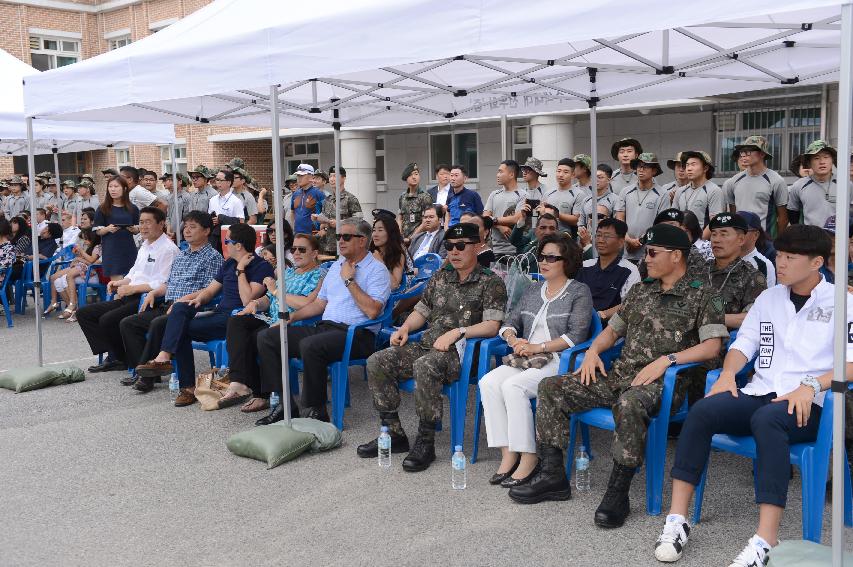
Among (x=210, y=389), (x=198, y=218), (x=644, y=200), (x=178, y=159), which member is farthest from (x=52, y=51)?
(x=644, y=200)

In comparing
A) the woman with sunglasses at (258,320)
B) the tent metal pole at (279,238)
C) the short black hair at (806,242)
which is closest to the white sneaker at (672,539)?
the short black hair at (806,242)

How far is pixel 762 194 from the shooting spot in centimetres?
689

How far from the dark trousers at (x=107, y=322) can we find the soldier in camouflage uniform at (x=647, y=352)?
4.16 m

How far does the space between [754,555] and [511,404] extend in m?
1.43

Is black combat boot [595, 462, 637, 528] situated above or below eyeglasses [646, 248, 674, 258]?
below

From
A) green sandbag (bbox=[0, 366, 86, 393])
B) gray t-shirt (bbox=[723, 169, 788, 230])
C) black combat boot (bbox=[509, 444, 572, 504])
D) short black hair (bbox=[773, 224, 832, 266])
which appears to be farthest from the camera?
gray t-shirt (bbox=[723, 169, 788, 230])

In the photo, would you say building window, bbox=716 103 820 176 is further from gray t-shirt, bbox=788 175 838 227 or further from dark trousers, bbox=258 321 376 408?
dark trousers, bbox=258 321 376 408

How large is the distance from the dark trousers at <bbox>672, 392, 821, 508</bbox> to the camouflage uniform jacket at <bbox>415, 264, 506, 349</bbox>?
1.58 m

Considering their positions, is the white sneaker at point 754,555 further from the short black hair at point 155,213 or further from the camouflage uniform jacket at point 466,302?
the short black hair at point 155,213

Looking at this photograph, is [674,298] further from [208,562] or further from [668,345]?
[208,562]

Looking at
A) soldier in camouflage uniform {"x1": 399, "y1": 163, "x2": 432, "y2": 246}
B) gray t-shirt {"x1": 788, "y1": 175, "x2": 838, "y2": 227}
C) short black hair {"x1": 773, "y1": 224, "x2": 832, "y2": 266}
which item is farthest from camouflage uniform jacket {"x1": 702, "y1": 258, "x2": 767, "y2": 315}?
soldier in camouflage uniform {"x1": 399, "y1": 163, "x2": 432, "y2": 246}

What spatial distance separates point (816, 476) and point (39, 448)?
4.32m

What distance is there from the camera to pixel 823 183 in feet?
21.7

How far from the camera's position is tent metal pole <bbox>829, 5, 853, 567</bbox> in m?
2.76
